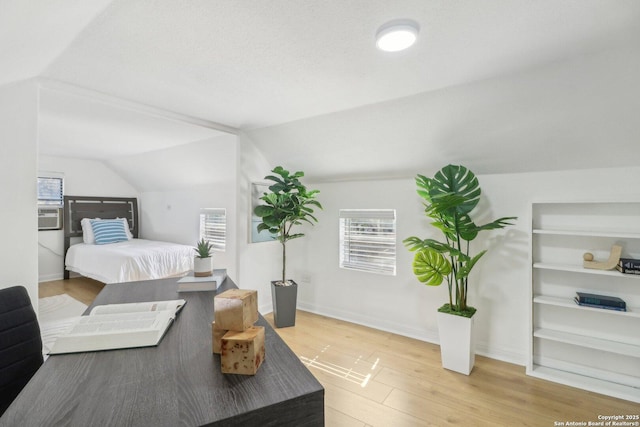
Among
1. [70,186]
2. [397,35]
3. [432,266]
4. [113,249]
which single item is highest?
[397,35]

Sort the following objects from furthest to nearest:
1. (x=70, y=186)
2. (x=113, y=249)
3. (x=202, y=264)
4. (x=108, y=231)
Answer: (x=70, y=186), (x=108, y=231), (x=113, y=249), (x=202, y=264)

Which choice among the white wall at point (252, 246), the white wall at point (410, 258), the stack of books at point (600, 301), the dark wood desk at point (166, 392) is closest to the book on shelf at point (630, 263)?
the stack of books at point (600, 301)

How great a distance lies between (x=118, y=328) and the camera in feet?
3.68

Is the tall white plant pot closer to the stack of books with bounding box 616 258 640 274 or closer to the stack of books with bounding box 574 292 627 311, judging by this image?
the stack of books with bounding box 574 292 627 311

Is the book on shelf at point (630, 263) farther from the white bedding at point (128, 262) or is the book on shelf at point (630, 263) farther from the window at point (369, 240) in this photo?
the white bedding at point (128, 262)

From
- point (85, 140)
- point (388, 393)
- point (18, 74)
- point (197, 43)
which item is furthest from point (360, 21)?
point (85, 140)

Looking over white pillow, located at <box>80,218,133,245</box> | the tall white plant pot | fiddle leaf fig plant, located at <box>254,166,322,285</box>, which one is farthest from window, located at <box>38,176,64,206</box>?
the tall white plant pot

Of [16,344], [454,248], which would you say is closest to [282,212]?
[454,248]

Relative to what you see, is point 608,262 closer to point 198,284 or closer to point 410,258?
point 410,258

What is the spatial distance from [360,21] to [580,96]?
155 cm

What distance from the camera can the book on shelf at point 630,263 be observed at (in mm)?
2037

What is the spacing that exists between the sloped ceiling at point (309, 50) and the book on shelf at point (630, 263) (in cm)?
72

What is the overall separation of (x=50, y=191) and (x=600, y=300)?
7.42 m

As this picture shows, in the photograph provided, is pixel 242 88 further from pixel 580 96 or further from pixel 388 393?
pixel 388 393
